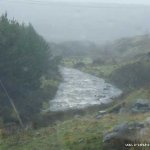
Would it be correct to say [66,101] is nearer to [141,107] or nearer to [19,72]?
[19,72]

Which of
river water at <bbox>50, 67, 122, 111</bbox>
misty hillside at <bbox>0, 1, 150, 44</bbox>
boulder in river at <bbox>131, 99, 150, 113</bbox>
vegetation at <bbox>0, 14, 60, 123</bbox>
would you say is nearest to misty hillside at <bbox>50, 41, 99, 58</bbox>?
misty hillside at <bbox>0, 1, 150, 44</bbox>

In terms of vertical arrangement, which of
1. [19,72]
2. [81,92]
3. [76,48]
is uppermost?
[76,48]

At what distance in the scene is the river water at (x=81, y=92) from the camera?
54.8 meters

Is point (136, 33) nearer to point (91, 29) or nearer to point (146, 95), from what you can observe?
point (91, 29)

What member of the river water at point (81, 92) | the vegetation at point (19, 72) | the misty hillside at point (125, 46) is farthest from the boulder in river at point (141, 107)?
the misty hillside at point (125, 46)

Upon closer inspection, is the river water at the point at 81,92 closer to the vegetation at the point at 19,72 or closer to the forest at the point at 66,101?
the forest at the point at 66,101

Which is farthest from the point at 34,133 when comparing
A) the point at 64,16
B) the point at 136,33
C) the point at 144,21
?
the point at 144,21

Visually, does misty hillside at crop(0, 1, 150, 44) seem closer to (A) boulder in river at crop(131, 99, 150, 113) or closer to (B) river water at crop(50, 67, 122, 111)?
(B) river water at crop(50, 67, 122, 111)

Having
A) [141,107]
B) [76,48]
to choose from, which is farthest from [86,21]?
[141,107]

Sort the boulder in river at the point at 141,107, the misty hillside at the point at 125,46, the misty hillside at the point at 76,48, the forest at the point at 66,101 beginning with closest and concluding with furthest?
the forest at the point at 66,101, the boulder in river at the point at 141,107, the misty hillside at the point at 125,46, the misty hillside at the point at 76,48

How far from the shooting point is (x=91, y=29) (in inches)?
5822

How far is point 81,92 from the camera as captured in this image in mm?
67812

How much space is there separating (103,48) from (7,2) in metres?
43.8

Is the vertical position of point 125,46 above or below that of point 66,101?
above
